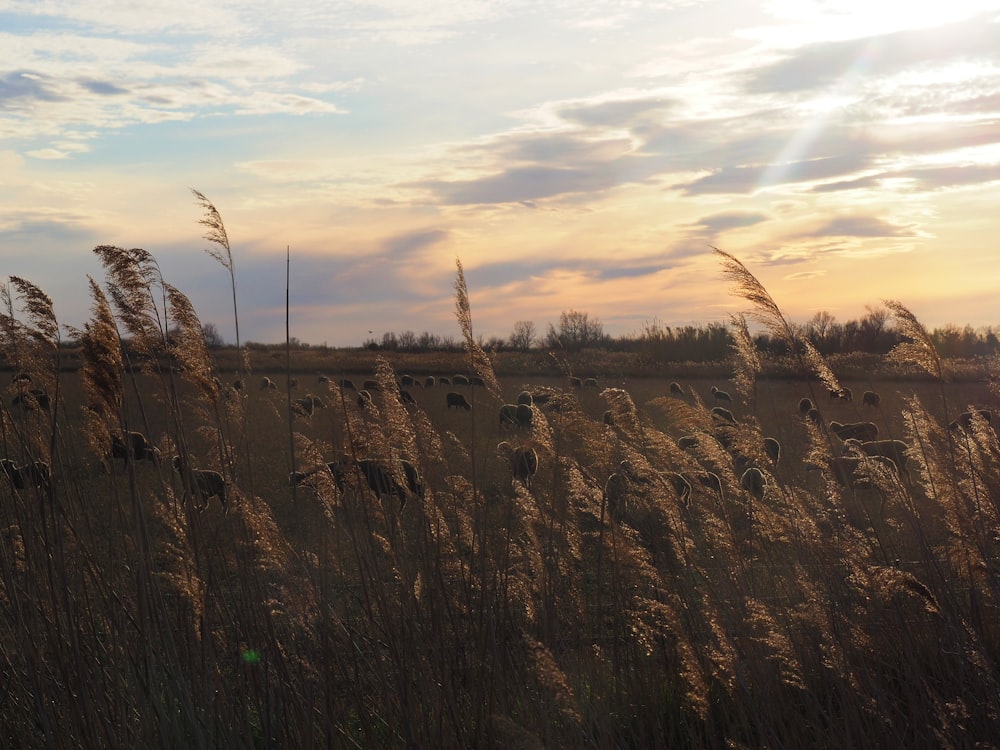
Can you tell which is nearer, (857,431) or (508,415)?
(508,415)

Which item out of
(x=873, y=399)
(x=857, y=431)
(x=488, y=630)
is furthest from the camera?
(x=857, y=431)

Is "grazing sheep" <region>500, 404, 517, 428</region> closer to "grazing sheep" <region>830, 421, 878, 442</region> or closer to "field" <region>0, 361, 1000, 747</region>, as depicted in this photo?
"field" <region>0, 361, 1000, 747</region>

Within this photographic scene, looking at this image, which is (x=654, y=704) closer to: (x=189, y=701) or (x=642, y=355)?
(x=189, y=701)

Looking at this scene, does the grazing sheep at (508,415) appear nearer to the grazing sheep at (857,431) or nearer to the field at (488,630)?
the field at (488,630)

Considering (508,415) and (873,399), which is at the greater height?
(508,415)

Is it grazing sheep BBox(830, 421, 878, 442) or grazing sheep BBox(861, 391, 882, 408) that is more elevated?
grazing sheep BBox(861, 391, 882, 408)

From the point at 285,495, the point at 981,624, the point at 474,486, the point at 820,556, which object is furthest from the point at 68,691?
the point at 285,495

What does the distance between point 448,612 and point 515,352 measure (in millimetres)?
42641

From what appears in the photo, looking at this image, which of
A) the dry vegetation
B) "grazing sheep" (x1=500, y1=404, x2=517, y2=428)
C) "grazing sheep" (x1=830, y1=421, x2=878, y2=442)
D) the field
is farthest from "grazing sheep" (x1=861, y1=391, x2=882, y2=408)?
"grazing sheep" (x1=500, y1=404, x2=517, y2=428)

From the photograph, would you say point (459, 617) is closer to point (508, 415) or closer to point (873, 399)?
point (508, 415)

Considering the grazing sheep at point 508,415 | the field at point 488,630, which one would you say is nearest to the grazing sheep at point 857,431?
the grazing sheep at point 508,415

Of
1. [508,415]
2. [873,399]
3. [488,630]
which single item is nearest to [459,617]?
[488,630]

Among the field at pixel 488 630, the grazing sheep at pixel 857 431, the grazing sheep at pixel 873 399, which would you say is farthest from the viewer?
the grazing sheep at pixel 857 431

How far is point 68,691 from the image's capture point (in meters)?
3.55
